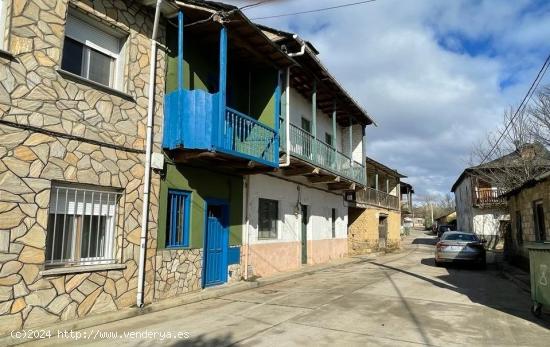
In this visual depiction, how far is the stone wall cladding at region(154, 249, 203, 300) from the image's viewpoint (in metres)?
9.19

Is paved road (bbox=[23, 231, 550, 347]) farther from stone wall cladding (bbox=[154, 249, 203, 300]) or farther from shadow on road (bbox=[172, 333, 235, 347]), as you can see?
stone wall cladding (bbox=[154, 249, 203, 300])

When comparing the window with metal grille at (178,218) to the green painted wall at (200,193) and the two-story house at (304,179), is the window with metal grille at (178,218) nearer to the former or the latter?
the green painted wall at (200,193)

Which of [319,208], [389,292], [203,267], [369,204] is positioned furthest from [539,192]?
[369,204]

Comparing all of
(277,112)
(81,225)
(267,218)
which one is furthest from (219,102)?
(267,218)

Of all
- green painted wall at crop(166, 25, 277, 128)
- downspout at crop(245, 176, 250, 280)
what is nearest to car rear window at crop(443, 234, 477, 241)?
downspout at crop(245, 176, 250, 280)

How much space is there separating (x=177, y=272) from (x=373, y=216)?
1848 centimetres

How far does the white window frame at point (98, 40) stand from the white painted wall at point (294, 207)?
18.2ft

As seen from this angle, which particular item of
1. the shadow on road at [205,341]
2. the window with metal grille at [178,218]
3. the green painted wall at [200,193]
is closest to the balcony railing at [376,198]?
the green painted wall at [200,193]

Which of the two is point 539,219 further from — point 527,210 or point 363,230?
point 363,230

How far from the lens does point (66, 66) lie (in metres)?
7.71

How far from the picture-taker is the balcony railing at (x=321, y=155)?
14305 millimetres

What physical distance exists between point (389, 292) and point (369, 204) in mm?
15420

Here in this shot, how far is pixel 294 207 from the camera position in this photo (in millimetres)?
16250

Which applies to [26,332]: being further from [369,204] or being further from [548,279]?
[369,204]
